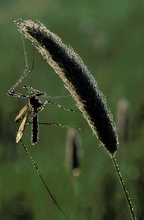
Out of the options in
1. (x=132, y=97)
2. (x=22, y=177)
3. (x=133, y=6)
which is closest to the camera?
(x=22, y=177)

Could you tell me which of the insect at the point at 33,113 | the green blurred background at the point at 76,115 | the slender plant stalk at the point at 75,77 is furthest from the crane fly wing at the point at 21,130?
the green blurred background at the point at 76,115

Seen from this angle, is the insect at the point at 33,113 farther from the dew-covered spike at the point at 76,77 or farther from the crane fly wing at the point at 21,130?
the dew-covered spike at the point at 76,77

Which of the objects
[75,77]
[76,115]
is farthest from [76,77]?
[76,115]

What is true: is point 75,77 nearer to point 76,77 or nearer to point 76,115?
point 76,77

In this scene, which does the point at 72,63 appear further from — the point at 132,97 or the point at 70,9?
the point at 70,9

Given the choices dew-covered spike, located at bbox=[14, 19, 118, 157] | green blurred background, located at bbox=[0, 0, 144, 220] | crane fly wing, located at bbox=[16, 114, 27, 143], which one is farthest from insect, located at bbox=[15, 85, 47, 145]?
green blurred background, located at bbox=[0, 0, 144, 220]

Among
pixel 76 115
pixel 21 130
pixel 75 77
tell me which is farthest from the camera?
pixel 76 115

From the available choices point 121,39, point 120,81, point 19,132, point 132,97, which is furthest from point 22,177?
point 121,39

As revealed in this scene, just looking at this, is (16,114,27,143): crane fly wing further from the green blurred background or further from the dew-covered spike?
the green blurred background
